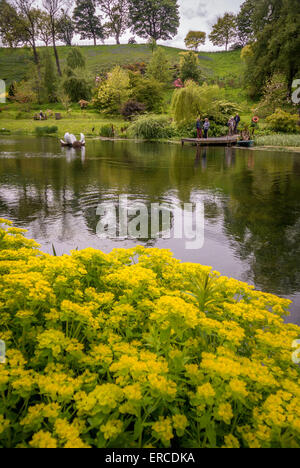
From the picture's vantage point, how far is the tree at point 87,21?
83.6 metres

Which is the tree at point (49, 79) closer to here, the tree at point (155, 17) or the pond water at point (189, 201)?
the pond water at point (189, 201)

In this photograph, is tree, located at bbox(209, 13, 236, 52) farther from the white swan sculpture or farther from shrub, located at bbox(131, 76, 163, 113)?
the white swan sculpture

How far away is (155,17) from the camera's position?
272 feet

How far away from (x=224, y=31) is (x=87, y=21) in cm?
3990

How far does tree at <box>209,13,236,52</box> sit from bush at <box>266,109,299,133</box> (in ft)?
204

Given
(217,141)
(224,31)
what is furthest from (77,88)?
(224,31)

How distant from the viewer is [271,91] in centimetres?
3050

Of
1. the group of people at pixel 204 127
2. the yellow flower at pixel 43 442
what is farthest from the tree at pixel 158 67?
the yellow flower at pixel 43 442

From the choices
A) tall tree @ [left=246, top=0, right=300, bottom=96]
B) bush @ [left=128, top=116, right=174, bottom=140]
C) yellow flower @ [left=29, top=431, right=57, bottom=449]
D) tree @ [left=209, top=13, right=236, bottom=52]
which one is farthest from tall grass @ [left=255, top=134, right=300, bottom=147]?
tree @ [left=209, top=13, right=236, bottom=52]

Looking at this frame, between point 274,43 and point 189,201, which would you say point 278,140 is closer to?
point 274,43

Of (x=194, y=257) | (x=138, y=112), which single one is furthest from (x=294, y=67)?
(x=194, y=257)

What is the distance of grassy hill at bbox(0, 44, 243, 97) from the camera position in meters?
56.4
